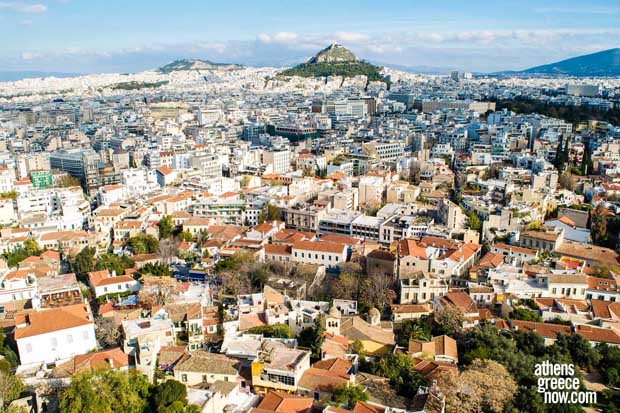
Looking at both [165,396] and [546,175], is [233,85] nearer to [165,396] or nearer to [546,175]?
[546,175]

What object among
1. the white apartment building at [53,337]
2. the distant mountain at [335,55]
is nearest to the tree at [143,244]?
the white apartment building at [53,337]

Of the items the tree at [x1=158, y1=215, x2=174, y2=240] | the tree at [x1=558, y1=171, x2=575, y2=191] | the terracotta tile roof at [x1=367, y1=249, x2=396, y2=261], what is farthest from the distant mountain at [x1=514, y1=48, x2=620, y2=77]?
the tree at [x1=158, y1=215, x2=174, y2=240]

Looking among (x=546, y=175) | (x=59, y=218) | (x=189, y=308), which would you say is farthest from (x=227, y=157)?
(x=189, y=308)

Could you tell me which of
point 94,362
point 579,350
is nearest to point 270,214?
point 94,362

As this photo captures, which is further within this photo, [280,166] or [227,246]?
[280,166]

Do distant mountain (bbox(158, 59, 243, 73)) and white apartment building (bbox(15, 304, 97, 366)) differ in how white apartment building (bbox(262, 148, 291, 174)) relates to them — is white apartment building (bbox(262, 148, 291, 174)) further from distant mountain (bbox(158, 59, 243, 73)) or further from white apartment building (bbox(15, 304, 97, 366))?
distant mountain (bbox(158, 59, 243, 73))

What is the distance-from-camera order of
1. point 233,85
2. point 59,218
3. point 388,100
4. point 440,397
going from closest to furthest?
point 440,397, point 59,218, point 388,100, point 233,85

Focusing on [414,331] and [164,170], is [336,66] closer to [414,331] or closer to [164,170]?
[164,170]
